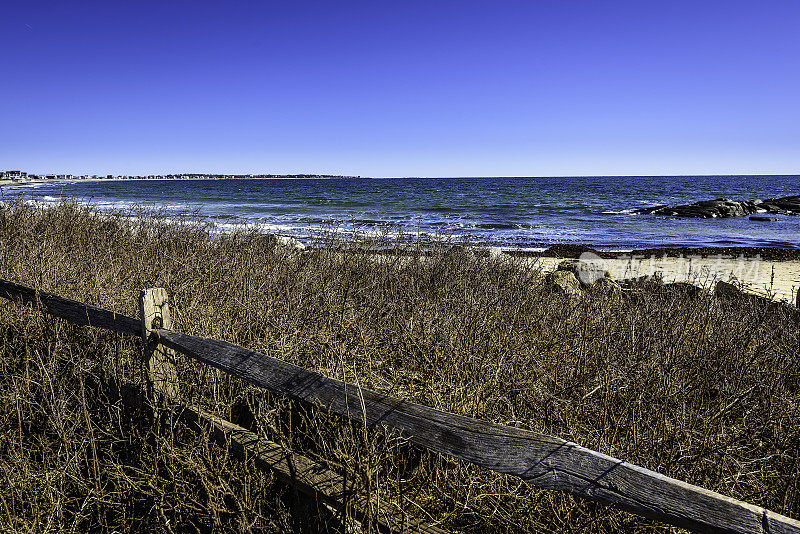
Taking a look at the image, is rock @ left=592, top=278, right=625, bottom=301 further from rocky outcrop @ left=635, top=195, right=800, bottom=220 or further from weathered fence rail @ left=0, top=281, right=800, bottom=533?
rocky outcrop @ left=635, top=195, right=800, bottom=220

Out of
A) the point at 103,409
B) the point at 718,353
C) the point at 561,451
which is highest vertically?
the point at 561,451

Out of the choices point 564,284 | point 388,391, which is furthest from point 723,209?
point 388,391

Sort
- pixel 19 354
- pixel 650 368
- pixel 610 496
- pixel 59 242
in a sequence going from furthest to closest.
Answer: pixel 59 242 → pixel 19 354 → pixel 650 368 → pixel 610 496

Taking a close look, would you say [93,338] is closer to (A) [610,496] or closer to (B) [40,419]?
(B) [40,419]

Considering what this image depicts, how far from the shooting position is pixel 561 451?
1.99 metres

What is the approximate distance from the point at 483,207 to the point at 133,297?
3480cm

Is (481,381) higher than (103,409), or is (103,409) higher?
(481,381)

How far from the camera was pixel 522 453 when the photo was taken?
2.09 meters

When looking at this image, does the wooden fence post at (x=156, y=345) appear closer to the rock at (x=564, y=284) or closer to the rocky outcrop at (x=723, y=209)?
the rock at (x=564, y=284)

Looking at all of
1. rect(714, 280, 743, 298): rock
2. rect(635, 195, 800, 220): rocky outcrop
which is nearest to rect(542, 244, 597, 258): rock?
rect(714, 280, 743, 298): rock

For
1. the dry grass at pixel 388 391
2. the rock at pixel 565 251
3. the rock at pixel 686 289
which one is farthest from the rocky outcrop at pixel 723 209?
the dry grass at pixel 388 391

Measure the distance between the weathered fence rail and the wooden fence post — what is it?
0.50m

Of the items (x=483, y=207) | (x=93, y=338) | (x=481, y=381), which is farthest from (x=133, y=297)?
(x=483, y=207)

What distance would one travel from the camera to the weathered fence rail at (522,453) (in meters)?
1.68
